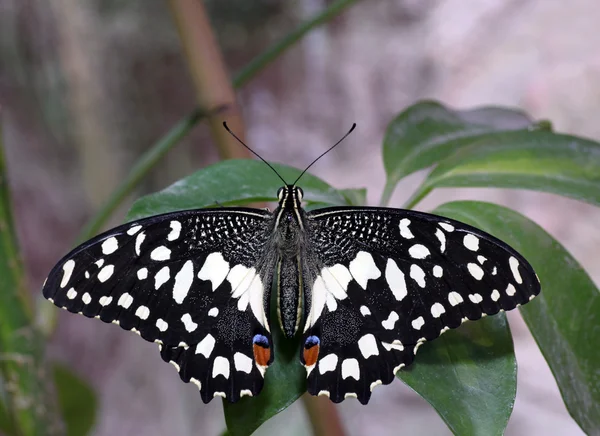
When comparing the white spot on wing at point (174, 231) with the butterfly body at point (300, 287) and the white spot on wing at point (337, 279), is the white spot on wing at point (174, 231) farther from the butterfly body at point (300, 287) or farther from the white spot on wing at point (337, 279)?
the white spot on wing at point (337, 279)

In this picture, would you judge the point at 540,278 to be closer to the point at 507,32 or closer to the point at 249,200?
the point at 249,200

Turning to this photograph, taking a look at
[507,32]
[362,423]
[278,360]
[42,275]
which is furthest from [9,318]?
[507,32]

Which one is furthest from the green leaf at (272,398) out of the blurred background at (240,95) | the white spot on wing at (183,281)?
the blurred background at (240,95)

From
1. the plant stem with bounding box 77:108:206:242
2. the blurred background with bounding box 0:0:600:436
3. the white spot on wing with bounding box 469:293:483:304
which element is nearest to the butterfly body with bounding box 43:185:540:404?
the white spot on wing with bounding box 469:293:483:304

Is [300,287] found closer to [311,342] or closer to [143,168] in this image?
[311,342]

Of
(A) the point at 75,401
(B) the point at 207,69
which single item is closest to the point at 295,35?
(B) the point at 207,69

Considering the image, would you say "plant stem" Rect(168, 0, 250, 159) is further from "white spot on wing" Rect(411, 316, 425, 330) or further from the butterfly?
"white spot on wing" Rect(411, 316, 425, 330)
